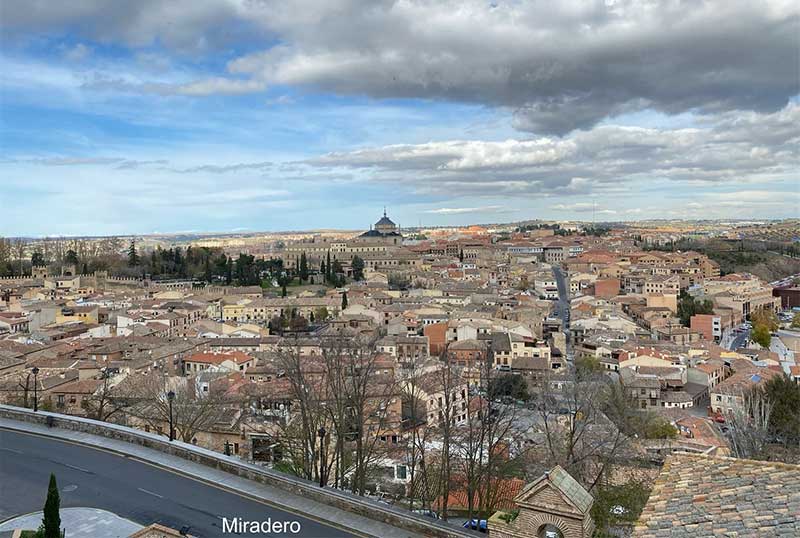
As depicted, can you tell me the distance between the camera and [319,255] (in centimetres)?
9631

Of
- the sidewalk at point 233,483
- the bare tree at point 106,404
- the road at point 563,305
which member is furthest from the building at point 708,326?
the sidewalk at point 233,483

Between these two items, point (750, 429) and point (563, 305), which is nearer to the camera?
point (750, 429)

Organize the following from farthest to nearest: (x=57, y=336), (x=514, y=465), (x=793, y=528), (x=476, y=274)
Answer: (x=476, y=274) → (x=57, y=336) → (x=514, y=465) → (x=793, y=528)

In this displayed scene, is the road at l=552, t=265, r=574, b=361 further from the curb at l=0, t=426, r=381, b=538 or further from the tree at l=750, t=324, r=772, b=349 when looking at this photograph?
the curb at l=0, t=426, r=381, b=538

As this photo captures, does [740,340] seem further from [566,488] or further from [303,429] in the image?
[566,488]

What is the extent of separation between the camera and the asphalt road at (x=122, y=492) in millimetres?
8469

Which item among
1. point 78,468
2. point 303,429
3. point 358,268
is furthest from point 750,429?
point 358,268

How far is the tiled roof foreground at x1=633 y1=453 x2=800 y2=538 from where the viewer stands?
479 cm

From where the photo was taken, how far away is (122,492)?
932 cm

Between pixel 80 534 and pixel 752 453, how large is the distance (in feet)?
58.0

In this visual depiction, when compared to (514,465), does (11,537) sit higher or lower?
higher

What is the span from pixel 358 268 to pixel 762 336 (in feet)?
156

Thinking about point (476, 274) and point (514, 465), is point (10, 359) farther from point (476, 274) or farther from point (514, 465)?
point (476, 274)

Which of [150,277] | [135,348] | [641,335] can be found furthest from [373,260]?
[135,348]
